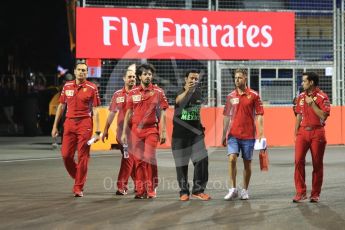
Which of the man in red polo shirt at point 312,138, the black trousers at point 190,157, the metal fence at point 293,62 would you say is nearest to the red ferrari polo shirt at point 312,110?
the man in red polo shirt at point 312,138

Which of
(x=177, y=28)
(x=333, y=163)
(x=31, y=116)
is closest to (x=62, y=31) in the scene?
(x=31, y=116)

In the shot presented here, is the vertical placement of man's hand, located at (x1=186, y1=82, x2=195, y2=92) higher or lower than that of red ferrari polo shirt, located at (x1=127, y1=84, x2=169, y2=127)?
higher

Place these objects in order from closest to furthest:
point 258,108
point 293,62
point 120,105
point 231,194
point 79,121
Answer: point 231,194 < point 258,108 < point 79,121 < point 120,105 < point 293,62

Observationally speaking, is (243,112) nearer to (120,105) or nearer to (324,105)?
(324,105)

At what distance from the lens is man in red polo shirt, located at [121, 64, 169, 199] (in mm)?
10188

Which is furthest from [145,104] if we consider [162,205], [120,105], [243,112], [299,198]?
[299,198]

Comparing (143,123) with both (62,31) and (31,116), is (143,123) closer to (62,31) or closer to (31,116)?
(31,116)

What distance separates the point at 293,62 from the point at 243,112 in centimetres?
1160

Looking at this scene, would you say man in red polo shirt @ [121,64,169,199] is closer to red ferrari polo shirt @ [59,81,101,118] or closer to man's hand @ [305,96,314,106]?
red ferrari polo shirt @ [59,81,101,118]

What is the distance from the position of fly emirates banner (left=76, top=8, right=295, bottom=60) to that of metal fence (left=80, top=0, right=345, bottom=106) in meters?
0.41

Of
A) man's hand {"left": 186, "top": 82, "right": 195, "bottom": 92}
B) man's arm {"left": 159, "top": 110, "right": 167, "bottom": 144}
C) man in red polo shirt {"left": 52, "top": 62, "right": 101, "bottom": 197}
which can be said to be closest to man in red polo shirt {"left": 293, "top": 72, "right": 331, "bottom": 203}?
man's hand {"left": 186, "top": 82, "right": 195, "bottom": 92}

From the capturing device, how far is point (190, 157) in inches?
398

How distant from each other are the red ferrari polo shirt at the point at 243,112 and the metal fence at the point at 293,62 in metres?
10.4

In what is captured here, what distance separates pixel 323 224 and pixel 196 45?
1286cm
